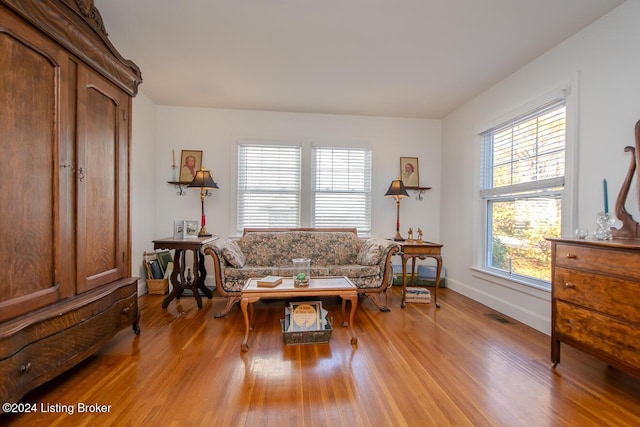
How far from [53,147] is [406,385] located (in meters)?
2.56

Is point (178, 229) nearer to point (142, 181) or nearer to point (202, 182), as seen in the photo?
point (202, 182)

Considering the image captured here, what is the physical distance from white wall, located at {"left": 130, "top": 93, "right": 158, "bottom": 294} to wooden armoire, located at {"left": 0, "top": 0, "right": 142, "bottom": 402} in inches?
57.3

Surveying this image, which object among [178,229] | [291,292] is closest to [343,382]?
[291,292]

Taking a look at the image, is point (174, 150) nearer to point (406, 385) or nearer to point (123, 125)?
point (123, 125)

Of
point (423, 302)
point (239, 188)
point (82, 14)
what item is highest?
point (82, 14)

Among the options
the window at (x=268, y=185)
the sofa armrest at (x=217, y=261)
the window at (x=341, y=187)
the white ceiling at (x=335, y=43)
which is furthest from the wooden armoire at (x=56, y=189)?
the window at (x=341, y=187)

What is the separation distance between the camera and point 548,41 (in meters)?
2.43

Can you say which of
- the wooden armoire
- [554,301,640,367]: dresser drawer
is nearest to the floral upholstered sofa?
the wooden armoire

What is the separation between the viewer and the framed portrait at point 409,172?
14.3 feet

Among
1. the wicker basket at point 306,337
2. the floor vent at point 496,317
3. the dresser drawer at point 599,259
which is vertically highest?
the dresser drawer at point 599,259

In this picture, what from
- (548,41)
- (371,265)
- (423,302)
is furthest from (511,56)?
(423,302)

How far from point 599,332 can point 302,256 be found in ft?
9.09

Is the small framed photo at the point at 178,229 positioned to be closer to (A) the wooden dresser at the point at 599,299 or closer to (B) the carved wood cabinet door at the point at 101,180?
(B) the carved wood cabinet door at the point at 101,180

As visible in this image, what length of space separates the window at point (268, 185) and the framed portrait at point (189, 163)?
1.95 ft
